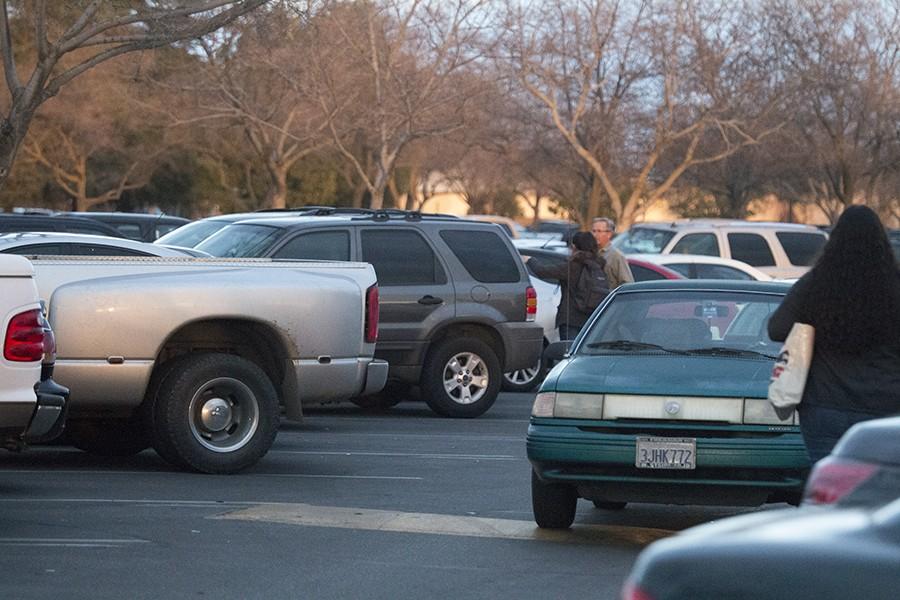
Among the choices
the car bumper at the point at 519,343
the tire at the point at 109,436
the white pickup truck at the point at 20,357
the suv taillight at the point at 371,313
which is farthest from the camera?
the car bumper at the point at 519,343

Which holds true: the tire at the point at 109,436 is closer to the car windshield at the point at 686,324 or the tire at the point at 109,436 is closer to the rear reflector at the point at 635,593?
the car windshield at the point at 686,324

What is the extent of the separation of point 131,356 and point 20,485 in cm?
112

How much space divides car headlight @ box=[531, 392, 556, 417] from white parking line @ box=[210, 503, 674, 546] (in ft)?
2.35

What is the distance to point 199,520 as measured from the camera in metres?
9.23

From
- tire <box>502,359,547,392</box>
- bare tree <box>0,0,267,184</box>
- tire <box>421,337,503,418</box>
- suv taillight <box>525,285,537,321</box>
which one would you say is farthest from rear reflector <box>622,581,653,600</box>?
bare tree <box>0,0,267,184</box>

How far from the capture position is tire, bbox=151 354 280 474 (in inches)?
430

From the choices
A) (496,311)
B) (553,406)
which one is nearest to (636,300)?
(553,406)

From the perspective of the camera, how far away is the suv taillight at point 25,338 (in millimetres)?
8539

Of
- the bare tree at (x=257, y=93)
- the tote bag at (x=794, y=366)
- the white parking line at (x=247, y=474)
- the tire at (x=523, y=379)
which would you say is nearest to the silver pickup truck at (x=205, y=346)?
the white parking line at (x=247, y=474)

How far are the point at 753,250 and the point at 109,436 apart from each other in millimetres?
14816

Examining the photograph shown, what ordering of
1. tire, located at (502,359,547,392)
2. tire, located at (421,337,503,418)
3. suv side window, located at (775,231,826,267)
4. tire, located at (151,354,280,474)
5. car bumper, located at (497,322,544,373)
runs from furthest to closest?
1. suv side window, located at (775,231,826,267)
2. tire, located at (502,359,547,392)
3. car bumper, located at (497,322,544,373)
4. tire, located at (421,337,503,418)
5. tire, located at (151,354,280,474)

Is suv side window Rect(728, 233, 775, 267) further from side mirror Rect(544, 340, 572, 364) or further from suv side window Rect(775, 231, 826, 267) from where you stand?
side mirror Rect(544, 340, 572, 364)

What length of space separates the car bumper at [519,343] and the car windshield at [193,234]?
119 inches

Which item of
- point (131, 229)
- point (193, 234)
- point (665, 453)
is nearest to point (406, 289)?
point (193, 234)
